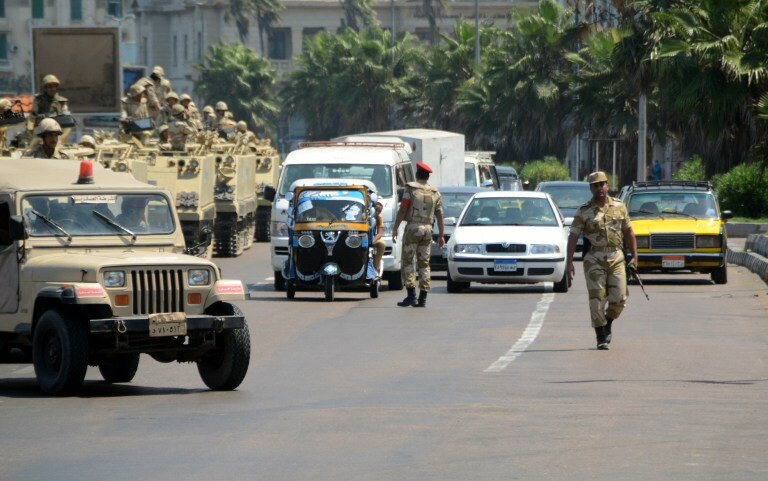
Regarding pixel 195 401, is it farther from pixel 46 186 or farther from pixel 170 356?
pixel 46 186

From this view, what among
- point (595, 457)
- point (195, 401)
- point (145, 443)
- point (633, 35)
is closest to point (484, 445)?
point (595, 457)

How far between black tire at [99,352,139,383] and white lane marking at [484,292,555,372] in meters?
2.98

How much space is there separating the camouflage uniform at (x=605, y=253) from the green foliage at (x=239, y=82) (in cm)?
7737

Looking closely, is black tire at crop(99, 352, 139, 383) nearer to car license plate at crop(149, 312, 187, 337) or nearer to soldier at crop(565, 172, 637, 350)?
car license plate at crop(149, 312, 187, 337)

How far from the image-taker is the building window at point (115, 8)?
364ft

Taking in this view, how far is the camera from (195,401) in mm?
12742

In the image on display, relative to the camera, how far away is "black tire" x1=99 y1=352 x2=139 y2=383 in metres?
14.2

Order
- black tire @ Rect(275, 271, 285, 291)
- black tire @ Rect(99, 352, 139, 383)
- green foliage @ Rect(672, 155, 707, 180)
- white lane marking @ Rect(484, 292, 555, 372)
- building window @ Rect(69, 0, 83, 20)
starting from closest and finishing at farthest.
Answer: black tire @ Rect(99, 352, 139, 383) → white lane marking @ Rect(484, 292, 555, 372) → black tire @ Rect(275, 271, 285, 291) → green foliage @ Rect(672, 155, 707, 180) → building window @ Rect(69, 0, 83, 20)

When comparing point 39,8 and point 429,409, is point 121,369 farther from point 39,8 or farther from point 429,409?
point 39,8

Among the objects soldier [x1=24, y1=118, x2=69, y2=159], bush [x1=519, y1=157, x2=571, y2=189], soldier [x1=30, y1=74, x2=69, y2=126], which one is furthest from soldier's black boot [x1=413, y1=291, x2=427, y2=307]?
bush [x1=519, y1=157, x2=571, y2=189]

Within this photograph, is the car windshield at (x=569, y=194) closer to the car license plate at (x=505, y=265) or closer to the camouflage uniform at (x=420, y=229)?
the car license plate at (x=505, y=265)

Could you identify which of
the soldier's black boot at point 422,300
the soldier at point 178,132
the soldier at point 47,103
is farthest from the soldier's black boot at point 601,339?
the soldier at point 178,132

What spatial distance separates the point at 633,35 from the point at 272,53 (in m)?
77.4

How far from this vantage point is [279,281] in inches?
995
